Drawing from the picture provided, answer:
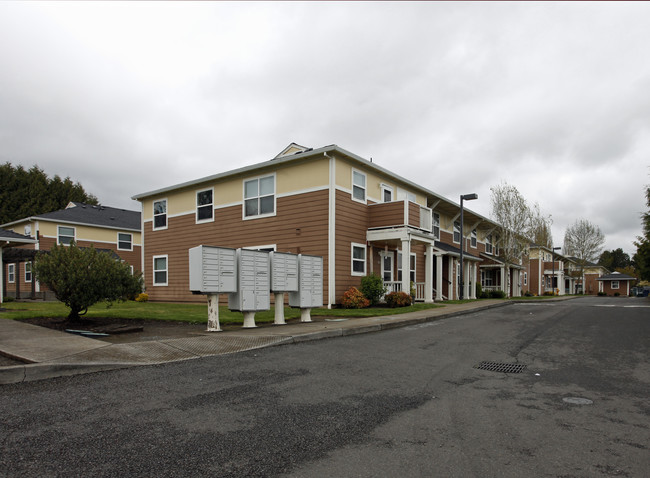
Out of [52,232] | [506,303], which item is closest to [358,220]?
[506,303]

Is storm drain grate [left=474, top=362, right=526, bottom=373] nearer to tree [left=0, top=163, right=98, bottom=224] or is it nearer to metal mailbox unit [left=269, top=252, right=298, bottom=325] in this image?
metal mailbox unit [left=269, top=252, right=298, bottom=325]

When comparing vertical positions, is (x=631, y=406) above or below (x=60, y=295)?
below

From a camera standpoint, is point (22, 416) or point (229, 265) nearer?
point (22, 416)

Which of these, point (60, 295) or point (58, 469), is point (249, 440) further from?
point (60, 295)

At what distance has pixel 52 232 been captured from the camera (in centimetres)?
2947

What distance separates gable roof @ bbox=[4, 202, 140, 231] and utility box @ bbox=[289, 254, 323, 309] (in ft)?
83.6

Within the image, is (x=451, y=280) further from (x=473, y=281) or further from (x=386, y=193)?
(x=386, y=193)

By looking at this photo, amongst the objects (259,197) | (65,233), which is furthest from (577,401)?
(65,233)

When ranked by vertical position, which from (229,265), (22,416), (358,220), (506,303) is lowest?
(506,303)

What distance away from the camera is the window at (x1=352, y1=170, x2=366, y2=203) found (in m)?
17.8

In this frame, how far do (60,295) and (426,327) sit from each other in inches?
369

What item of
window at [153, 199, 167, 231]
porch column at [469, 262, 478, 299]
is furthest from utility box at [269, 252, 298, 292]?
porch column at [469, 262, 478, 299]

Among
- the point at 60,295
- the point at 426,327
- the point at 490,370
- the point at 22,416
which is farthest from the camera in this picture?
the point at 426,327

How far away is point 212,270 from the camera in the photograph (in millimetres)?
9625
